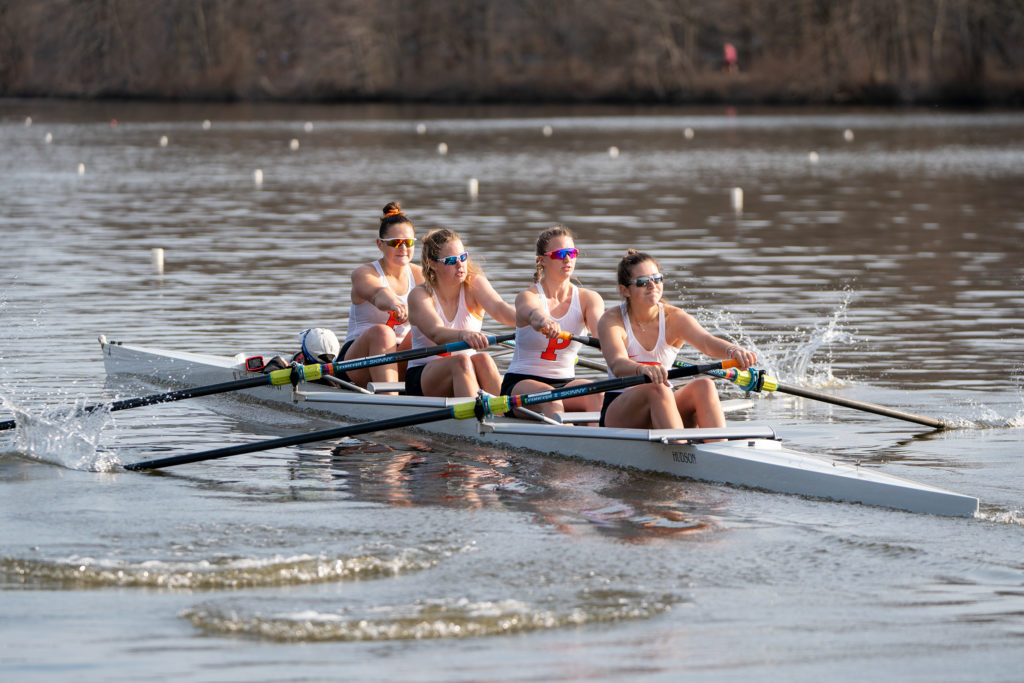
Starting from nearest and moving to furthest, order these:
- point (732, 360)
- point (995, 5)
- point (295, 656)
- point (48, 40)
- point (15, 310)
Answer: point (295, 656) → point (732, 360) → point (15, 310) → point (995, 5) → point (48, 40)

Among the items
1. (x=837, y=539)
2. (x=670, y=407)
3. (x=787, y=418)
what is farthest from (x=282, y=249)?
(x=837, y=539)

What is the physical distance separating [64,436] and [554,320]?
9.74 ft

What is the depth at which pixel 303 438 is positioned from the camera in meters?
8.12

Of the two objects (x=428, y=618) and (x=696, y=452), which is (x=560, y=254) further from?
(x=428, y=618)

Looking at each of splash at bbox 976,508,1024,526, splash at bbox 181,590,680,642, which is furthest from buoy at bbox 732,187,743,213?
splash at bbox 181,590,680,642

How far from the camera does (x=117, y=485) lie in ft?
26.4

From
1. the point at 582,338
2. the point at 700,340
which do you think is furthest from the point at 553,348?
the point at 700,340

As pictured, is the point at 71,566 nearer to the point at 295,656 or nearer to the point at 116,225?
the point at 295,656

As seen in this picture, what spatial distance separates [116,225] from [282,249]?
4393mm

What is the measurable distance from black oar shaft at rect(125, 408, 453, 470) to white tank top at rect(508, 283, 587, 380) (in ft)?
2.58

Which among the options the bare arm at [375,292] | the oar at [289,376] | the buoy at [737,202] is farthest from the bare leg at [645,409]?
the buoy at [737,202]

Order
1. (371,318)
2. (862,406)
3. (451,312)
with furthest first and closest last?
(371,318), (451,312), (862,406)

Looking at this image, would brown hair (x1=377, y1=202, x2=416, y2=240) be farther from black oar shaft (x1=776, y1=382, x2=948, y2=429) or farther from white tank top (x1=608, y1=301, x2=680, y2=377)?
black oar shaft (x1=776, y1=382, x2=948, y2=429)

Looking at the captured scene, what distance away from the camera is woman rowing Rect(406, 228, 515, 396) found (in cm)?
913
